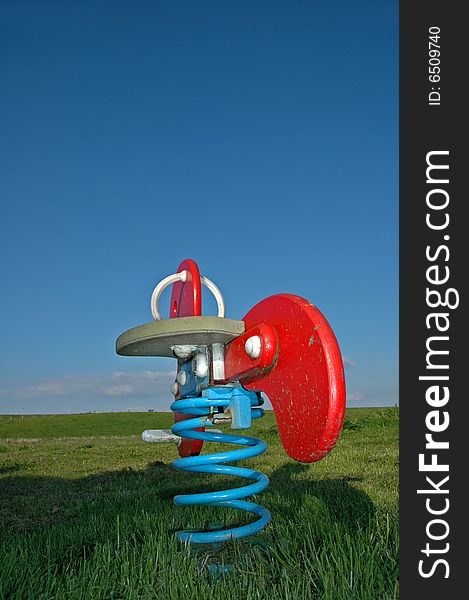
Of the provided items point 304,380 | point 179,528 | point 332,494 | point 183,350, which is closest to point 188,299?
point 183,350

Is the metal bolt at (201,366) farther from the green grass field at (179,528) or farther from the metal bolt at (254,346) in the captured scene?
the green grass field at (179,528)

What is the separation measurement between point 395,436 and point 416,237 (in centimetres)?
932

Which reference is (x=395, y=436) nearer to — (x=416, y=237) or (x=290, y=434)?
(x=290, y=434)

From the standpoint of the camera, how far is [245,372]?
334 centimetres

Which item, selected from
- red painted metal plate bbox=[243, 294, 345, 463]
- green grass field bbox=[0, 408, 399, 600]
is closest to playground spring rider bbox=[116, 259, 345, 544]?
red painted metal plate bbox=[243, 294, 345, 463]

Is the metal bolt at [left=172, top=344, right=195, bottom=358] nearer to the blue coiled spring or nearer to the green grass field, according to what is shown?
the blue coiled spring

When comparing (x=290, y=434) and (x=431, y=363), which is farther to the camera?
(x=290, y=434)

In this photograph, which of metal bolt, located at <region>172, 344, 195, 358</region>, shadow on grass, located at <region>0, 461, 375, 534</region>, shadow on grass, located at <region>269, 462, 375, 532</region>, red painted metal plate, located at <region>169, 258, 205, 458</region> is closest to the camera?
metal bolt, located at <region>172, 344, 195, 358</region>

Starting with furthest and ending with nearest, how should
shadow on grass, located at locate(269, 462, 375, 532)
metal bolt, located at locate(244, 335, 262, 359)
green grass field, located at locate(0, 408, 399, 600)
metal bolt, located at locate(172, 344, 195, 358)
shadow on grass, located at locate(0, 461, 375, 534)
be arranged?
shadow on grass, located at locate(0, 461, 375, 534)
shadow on grass, located at locate(269, 462, 375, 532)
metal bolt, located at locate(172, 344, 195, 358)
metal bolt, located at locate(244, 335, 262, 359)
green grass field, located at locate(0, 408, 399, 600)

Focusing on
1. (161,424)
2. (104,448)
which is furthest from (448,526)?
(161,424)

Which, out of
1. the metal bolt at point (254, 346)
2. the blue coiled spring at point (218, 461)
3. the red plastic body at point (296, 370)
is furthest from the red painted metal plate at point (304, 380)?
the blue coiled spring at point (218, 461)

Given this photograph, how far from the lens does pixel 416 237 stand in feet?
8.39

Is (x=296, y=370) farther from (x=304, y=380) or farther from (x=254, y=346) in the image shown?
(x=254, y=346)

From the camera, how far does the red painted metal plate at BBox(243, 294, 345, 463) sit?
110 inches
